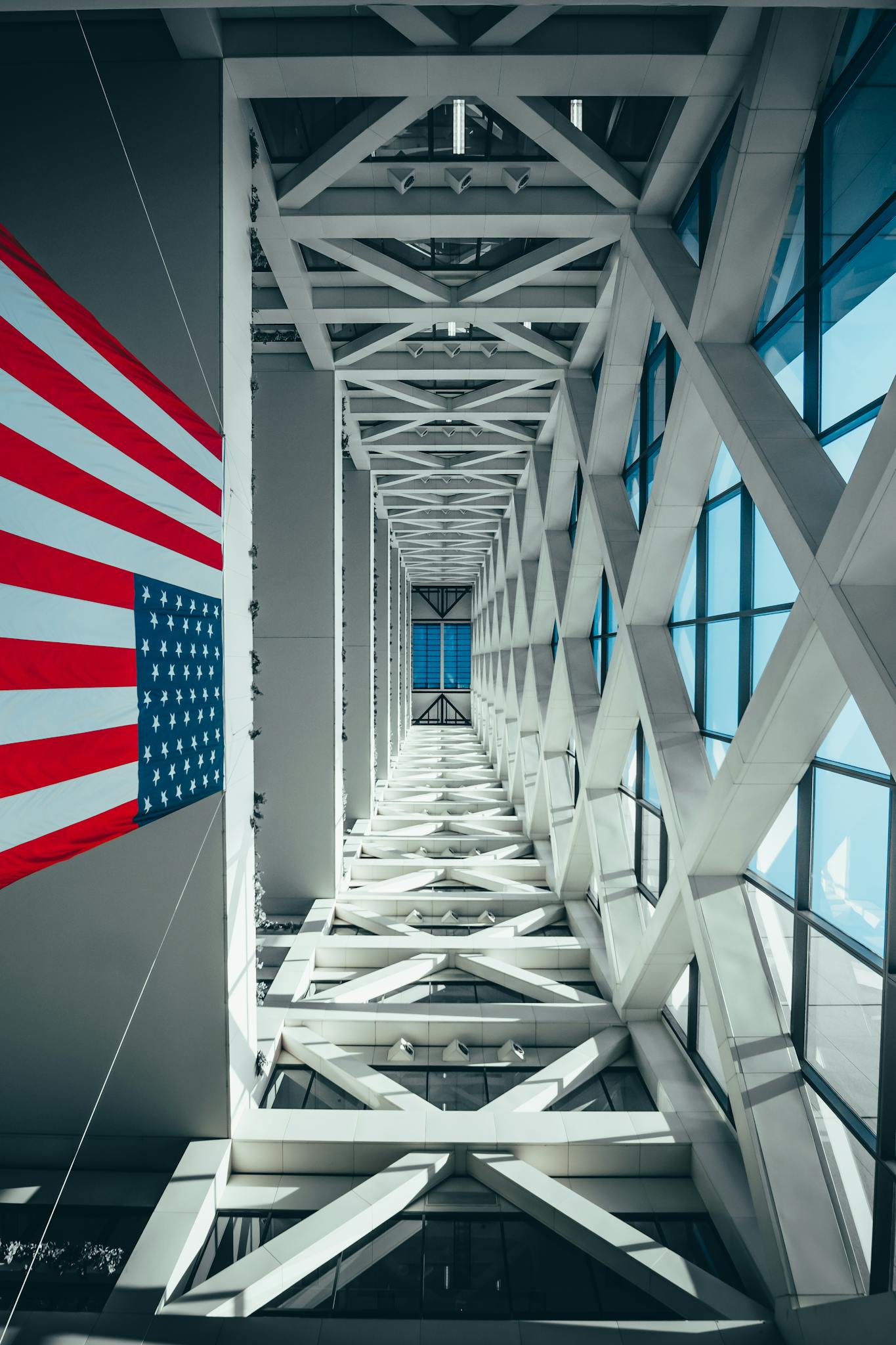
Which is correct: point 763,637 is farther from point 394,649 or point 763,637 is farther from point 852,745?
point 394,649

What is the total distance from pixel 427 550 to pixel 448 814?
24.0 m

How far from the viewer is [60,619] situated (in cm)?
440

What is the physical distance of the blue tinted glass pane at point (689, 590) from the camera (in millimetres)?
11156

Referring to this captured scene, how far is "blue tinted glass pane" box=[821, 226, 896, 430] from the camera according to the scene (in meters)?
6.25

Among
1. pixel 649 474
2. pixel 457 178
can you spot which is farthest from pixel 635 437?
pixel 457 178

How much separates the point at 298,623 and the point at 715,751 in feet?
30.7

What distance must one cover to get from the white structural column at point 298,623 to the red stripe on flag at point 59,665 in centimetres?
1084

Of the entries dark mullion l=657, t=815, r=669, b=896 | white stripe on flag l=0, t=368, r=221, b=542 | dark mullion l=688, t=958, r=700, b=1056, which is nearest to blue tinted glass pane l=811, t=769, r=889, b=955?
dark mullion l=688, t=958, r=700, b=1056

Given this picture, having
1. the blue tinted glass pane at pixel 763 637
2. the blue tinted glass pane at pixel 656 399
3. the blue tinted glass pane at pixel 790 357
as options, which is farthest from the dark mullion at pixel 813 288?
the blue tinted glass pane at pixel 656 399

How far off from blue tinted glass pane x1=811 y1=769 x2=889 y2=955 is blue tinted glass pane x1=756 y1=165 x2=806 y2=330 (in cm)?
511

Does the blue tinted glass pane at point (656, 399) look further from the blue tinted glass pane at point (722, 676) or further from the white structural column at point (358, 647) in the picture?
the white structural column at point (358, 647)

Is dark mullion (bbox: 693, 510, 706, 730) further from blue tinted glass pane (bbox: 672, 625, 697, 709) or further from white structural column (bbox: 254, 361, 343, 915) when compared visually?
white structural column (bbox: 254, 361, 343, 915)

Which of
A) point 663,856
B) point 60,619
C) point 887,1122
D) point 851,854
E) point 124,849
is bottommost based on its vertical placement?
point 887,1122

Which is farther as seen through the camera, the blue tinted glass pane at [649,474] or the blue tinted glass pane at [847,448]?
the blue tinted glass pane at [649,474]
